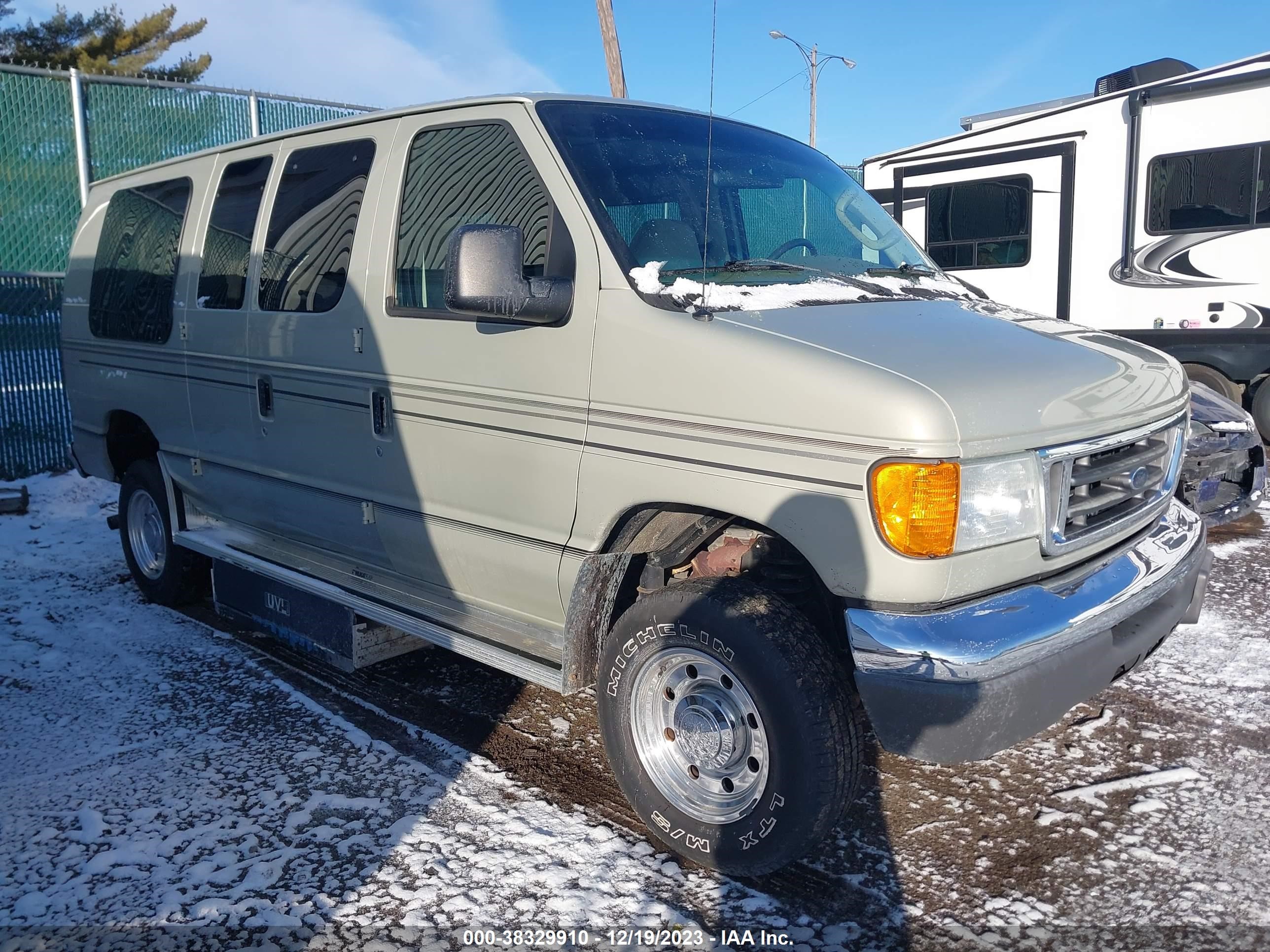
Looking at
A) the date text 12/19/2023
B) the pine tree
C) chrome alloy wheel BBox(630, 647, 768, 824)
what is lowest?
the date text 12/19/2023

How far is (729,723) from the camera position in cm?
298

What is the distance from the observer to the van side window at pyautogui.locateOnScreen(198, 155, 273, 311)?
178 inches

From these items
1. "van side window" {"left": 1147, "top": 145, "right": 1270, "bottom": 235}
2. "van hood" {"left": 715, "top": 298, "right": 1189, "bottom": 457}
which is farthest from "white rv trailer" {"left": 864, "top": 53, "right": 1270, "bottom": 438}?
"van hood" {"left": 715, "top": 298, "right": 1189, "bottom": 457}

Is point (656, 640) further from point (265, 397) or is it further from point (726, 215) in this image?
point (265, 397)

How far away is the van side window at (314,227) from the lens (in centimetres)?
397

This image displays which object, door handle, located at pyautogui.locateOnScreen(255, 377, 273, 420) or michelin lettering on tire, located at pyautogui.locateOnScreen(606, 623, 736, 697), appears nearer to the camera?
michelin lettering on tire, located at pyautogui.locateOnScreen(606, 623, 736, 697)

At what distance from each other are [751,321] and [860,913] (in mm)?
1696

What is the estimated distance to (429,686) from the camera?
4.48 m

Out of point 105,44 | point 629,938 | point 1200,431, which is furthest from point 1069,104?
point 105,44

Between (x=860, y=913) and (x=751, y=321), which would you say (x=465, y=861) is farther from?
(x=751, y=321)

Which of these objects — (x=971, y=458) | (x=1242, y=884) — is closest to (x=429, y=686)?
(x=971, y=458)

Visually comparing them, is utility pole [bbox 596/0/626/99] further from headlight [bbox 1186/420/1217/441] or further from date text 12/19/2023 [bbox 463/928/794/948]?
date text 12/19/2023 [bbox 463/928/794/948]

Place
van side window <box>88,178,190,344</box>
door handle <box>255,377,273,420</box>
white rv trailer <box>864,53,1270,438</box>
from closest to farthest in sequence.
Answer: door handle <box>255,377,273,420</box> < van side window <box>88,178,190,344</box> < white rv trailer <box>864,53,1270,438</box>

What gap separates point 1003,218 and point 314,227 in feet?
27.0
